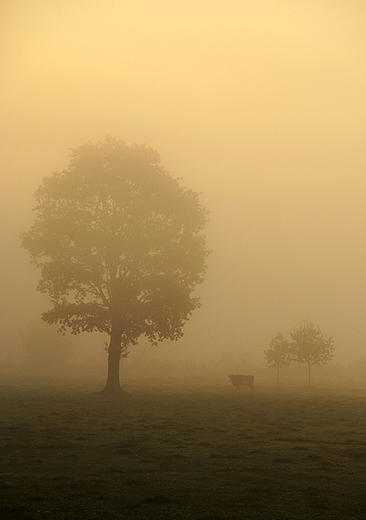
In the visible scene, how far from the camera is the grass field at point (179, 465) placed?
37.5 feet

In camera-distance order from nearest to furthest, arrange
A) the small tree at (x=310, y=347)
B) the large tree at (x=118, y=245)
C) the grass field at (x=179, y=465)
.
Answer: the grass field at (x=179, y=465) → the large tree at (x=118, y=245) → the small tree at (x=310, y=347)

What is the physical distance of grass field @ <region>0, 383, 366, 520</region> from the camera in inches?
450

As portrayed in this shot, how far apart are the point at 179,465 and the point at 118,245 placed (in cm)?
2878


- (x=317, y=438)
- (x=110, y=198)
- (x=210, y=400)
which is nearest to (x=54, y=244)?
(x=110, y=198)

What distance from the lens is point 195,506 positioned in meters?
11.6

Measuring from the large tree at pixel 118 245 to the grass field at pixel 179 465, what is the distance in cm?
1142

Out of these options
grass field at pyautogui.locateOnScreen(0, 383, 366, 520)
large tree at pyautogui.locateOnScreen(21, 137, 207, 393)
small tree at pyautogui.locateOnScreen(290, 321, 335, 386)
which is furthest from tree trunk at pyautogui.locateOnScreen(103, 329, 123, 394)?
small tree at pyautogui.locateOnScreen(290, 321, 335, 386)

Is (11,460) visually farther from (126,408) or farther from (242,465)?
(126,408)

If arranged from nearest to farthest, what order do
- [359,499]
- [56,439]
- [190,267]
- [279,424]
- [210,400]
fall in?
[359,499]
[56,439]
[279,424]
[210,400]
[190,267]

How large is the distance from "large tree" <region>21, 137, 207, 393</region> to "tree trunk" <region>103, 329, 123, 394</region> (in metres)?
0.10

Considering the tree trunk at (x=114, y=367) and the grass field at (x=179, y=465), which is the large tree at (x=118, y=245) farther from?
the grass field at (x=179, y=465)

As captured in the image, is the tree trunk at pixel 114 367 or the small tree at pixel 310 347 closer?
the tree trunk at pixel 114 367

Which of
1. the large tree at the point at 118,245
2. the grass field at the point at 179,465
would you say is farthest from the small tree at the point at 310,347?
the grass field at the point at 179,465

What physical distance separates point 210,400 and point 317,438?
59.5 feet
